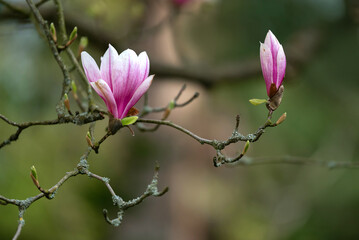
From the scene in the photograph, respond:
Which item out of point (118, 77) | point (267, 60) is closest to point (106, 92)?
point (118, 77)

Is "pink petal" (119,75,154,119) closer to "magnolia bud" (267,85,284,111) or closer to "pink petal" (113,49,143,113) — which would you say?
"pink petal" (113,49,143,113)

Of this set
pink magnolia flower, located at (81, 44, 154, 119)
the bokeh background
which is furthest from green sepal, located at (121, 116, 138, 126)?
the bokeh background

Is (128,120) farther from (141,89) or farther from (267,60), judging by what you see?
(267,60)

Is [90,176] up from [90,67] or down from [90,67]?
down

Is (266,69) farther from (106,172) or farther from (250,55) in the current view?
(250,55)

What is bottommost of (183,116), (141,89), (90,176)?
(183,116)

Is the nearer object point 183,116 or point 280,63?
point 280,63

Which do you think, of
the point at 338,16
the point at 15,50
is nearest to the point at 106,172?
the point at 15,50

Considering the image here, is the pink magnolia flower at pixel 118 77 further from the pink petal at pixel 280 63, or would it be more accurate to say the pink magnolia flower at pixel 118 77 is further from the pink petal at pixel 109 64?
the pink petal at pixel 280 63
